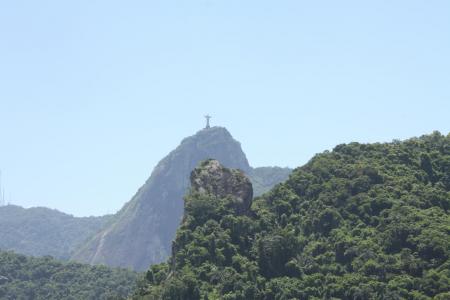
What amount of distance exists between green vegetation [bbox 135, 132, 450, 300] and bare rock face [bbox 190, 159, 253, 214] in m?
2.22

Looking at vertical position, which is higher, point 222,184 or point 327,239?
point 222,184

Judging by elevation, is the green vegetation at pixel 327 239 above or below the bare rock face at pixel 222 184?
below

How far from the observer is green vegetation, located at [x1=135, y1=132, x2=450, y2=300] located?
104688 mm

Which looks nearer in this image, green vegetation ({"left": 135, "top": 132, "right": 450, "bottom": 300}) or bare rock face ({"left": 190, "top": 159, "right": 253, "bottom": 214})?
green vegetation ({"left": 135, "top": 132, "right": 450, "bottom": 300})

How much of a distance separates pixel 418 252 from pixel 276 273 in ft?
61.2

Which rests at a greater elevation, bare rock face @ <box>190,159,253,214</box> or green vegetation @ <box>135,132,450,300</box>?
bare rock face @ <box>190,159,253,214</box>

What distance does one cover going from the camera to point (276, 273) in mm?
111625

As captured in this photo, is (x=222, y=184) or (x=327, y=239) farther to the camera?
(x=222, y=184)

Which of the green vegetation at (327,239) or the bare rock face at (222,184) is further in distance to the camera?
the bare rock face at (222,184)

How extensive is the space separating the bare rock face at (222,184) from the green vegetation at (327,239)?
7.28ft

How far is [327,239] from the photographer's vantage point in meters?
119

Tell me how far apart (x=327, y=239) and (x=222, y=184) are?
18058 millimetres

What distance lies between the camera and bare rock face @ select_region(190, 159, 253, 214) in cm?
12419

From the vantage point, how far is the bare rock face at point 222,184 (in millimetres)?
124188
